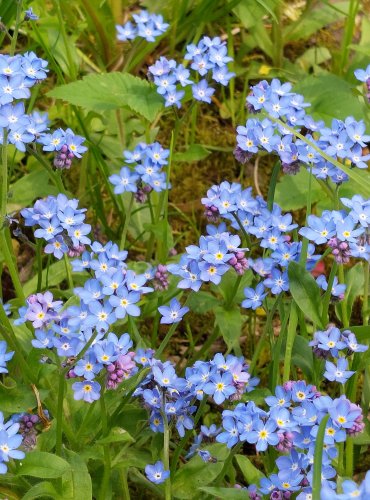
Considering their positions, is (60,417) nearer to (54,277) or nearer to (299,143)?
(54,277)

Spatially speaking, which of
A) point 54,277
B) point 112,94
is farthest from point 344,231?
point 112,94

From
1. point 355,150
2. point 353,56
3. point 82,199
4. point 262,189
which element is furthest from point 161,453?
point 353,56

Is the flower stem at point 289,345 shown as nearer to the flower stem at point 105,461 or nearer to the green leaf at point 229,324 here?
the green leaf at point 229,324

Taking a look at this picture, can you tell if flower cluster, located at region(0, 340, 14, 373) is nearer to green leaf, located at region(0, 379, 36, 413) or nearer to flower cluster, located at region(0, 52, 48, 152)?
green leaf, located at region(0, 379, 36, 413)

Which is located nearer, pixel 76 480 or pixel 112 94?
pixel 76 480

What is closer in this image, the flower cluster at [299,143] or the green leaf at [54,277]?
the flower cluster at [299,143]

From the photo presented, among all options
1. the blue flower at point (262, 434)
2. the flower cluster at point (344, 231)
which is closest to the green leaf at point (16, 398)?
the blue flower at point (262, 434)

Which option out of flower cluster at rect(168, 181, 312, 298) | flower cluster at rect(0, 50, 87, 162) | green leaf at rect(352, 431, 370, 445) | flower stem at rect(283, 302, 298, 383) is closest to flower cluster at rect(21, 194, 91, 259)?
flower cluster at rect(0, 50, 87, 162)
